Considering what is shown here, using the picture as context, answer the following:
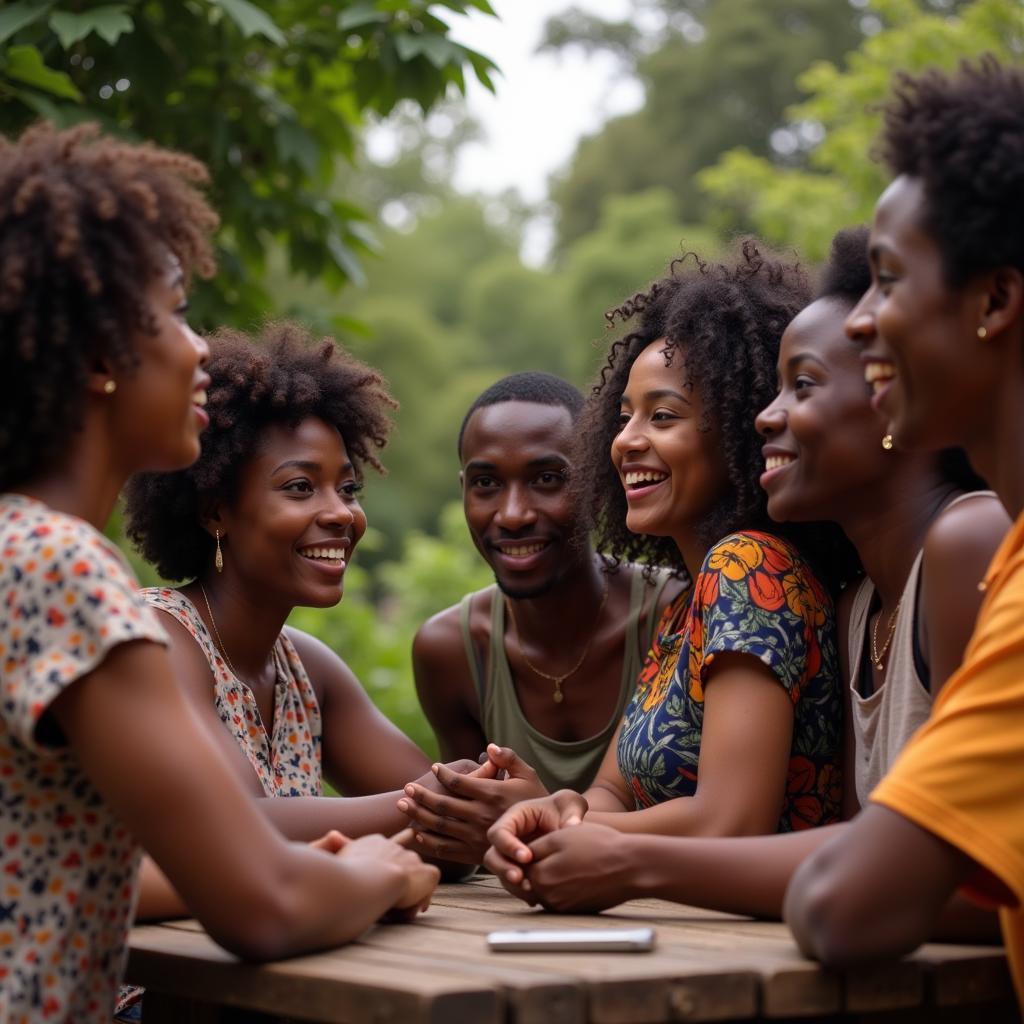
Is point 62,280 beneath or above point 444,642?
above

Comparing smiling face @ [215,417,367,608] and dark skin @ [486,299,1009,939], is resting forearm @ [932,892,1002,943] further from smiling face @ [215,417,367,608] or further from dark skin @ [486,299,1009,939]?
smiling face @ [215,417,367,608]

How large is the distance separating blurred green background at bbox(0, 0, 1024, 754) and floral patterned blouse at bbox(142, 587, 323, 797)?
1.23m

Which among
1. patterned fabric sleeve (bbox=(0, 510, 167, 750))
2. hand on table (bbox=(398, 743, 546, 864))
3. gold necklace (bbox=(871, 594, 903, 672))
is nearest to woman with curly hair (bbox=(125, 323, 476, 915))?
hand on table (bbox=(398, 743, 546, 864))

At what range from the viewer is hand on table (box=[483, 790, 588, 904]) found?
9.89 ft

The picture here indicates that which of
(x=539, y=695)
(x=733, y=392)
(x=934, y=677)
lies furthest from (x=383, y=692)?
(x=934, y=677)

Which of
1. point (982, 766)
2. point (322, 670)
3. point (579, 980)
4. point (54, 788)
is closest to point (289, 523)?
point (322, 670)

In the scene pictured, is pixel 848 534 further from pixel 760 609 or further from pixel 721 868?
pixel 721 868

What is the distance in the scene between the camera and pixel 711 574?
11.5ft

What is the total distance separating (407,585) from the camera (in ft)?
42.9

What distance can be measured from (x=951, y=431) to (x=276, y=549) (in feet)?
6.59

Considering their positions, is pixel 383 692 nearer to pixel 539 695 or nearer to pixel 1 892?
pixel 539 695

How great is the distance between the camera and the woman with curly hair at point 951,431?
7.68 ft

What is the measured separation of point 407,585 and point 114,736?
10.8 metres

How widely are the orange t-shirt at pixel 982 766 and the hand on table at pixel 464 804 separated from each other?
133 centimetres
